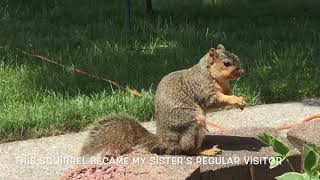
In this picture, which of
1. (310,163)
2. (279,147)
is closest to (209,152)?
(279,147)

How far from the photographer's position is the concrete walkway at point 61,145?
15.2 ft

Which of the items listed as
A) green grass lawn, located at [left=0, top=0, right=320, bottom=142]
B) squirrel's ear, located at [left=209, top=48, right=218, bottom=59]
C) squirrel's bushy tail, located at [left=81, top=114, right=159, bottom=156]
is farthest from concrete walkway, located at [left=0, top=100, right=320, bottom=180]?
squirrel's ear, located at [left=209, top=48, right=218, bottom=59]

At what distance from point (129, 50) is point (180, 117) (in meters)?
3.69

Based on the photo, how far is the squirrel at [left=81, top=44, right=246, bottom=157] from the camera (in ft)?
12.8

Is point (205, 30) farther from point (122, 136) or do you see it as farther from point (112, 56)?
point (122, 136)

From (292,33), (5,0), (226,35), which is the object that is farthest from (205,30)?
(5,0)

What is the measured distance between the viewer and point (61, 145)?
5145 mm

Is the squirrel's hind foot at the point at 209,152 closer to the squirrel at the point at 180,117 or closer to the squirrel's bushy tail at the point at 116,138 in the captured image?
the squirrel at the point at 180,117

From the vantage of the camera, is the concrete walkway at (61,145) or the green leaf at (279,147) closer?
the green leaf at (279,147)

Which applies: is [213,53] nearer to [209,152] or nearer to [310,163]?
[209,152]

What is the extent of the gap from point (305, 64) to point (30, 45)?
3.00 m

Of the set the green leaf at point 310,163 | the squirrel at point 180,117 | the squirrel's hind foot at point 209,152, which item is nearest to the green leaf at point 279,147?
the green leaf at point 310,163

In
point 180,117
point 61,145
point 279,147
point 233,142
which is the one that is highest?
point 279,147

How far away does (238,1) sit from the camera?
10539 millimetres
